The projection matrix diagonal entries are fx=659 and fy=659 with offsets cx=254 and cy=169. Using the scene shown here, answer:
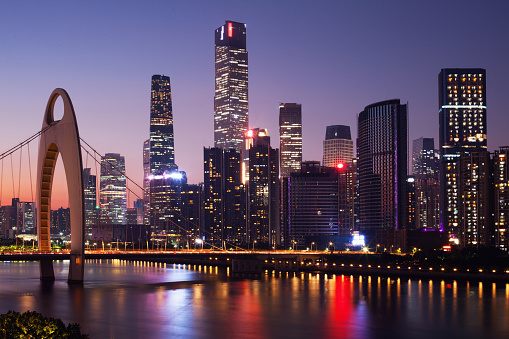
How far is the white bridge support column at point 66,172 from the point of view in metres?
72.1

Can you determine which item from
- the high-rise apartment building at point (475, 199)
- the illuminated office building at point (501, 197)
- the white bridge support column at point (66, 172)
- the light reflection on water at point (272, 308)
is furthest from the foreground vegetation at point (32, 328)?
the high-rise apartment building at point (475, 199)

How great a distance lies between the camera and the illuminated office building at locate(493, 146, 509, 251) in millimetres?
162125

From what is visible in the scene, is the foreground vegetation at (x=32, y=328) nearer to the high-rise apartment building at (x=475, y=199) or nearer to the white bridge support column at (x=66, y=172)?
the white bridge support column at (x=66, y=172)

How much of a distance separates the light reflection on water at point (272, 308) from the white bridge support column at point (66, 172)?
5.00m

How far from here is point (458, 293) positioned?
7469 cm

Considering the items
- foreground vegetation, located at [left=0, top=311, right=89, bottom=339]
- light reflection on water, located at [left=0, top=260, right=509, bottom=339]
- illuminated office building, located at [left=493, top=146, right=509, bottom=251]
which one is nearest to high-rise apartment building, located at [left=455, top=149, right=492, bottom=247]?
illuminated office building, located at [left=493, top=146, right=509, bottom=251]

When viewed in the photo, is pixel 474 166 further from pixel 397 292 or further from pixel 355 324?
pixel 355 324

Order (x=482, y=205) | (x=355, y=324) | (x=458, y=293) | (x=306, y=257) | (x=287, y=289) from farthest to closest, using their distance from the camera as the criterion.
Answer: (x=482, y=205), (x=306, y=257), (x=287, y=289), (x=458, y=293), (x=355, y=324)

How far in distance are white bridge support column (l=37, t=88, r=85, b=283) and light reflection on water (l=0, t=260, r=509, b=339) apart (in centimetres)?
500

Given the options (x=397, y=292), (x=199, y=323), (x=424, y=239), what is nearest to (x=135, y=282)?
(x=397, y=292)

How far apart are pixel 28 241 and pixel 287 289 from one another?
319 feet

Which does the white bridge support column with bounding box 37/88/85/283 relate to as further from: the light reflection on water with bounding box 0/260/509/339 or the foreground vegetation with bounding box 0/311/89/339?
the foreground vegetation with bounding box 0/311/89/339

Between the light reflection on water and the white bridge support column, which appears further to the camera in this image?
the white bridge support column

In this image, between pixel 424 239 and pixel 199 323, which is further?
pixel 424 239
